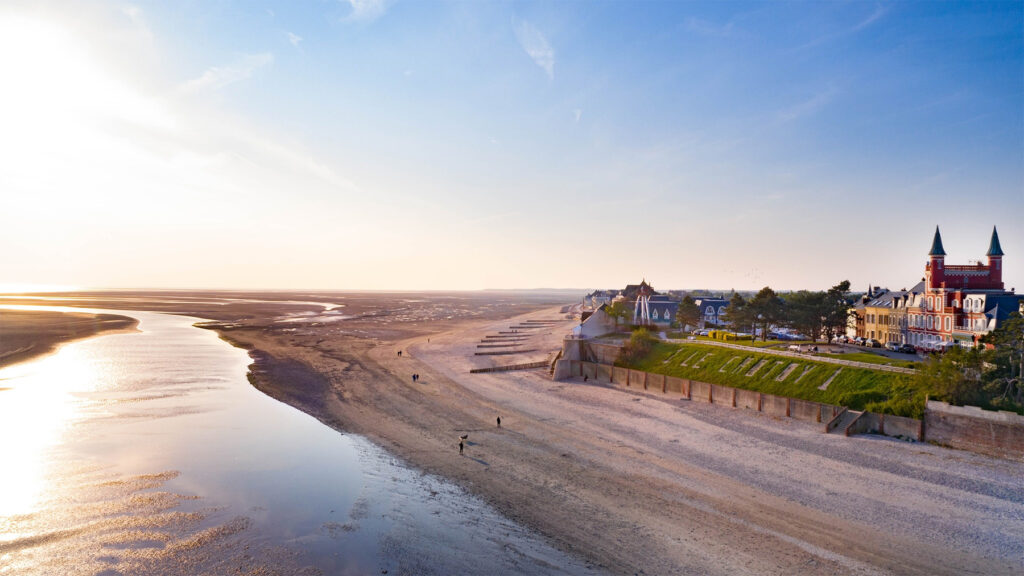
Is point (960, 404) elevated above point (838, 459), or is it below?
above

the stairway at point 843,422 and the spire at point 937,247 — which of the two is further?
the spire at point 937,247

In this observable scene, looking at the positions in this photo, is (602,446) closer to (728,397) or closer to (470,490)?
(470,490)

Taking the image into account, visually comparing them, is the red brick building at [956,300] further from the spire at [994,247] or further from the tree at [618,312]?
the tree at [618,312]

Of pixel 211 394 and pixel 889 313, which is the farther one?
pixel 889 313

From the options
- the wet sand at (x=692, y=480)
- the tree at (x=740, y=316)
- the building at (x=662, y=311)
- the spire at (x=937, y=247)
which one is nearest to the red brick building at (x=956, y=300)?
the spire at (x=937, y=247)

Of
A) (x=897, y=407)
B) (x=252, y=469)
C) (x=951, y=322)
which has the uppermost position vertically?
(x=951, y=322)

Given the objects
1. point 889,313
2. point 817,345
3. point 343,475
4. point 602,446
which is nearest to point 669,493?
point 602,446

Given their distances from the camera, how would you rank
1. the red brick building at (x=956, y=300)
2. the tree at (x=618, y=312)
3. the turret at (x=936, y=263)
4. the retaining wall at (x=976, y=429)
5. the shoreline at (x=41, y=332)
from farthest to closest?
the tree at (x=618, y=312)
the shoreline at (x=41, y=332)
the turret at (x=936, y=263)
the red brick building at (x=956, y=300)
the retaining wall at (x=976, y=429)
